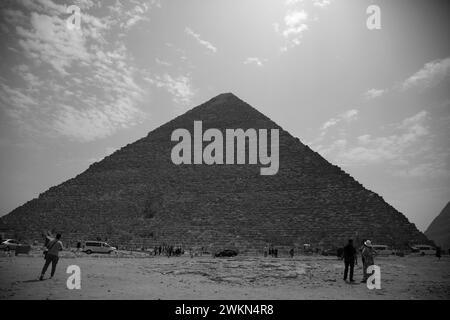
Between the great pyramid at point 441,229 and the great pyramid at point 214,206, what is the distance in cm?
6740

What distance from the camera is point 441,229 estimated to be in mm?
100812

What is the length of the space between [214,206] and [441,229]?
290ft

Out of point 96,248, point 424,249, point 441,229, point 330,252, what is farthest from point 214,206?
A: point 441,229

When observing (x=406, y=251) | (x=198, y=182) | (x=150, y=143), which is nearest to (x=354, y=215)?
(x=406, y=251)

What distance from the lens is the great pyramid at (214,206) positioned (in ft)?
109

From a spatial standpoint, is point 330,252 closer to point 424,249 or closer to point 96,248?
point 424,249

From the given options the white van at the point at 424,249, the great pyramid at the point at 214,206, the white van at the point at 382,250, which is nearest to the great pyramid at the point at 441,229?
the great pyramid at the point at 214,206

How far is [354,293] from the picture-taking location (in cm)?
760

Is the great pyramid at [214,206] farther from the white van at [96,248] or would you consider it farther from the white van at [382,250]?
the white van at [96,248]

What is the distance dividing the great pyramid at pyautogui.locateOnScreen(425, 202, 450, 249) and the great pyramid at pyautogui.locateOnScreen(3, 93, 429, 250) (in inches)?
2653

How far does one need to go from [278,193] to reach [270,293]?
32160mm

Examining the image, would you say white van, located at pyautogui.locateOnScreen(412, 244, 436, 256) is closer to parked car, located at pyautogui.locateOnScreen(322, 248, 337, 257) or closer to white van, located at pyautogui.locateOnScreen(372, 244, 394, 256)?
white van, located at pyautogui.locateOnScreen(372, 244, 394, 256)
